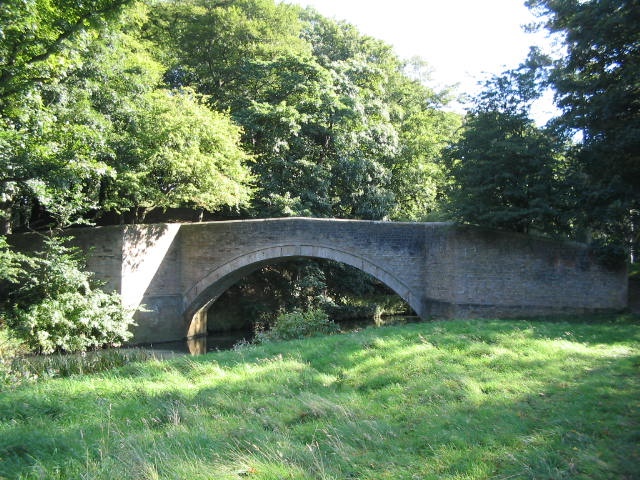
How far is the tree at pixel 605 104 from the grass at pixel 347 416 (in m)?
4.79

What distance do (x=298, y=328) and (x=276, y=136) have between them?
9070 mm

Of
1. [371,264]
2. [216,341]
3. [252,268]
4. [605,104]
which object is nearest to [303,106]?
[252,268]

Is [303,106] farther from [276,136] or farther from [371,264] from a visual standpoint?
[371,264]

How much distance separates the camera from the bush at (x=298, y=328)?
35.7 ft

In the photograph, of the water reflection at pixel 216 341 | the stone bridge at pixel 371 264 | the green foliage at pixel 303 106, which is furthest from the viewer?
the green foliage at pixel 303 106

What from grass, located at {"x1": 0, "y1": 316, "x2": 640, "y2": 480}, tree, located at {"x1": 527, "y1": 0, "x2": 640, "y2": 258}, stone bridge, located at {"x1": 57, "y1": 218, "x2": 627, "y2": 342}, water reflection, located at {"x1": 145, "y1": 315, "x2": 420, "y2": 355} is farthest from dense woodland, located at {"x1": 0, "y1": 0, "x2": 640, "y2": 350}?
grass, located at {"x1": 0, "y1": 316, "x2": 640, "y2": 480}

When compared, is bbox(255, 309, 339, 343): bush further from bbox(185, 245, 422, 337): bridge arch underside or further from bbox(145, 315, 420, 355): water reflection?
bbox(185, 245, 422, 337): bridge arch underside

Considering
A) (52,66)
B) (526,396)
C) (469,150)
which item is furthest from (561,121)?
(52,66)

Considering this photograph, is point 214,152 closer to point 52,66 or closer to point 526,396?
point 52,66

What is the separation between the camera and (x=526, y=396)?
16.4 ft

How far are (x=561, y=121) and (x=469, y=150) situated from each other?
206cm

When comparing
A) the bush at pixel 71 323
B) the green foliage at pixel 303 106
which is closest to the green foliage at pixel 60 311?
the bush at pixel 71 323

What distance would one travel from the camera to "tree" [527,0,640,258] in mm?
10586

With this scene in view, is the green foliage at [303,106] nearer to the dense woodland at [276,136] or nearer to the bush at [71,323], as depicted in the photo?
the dense woodland at [276,136]
